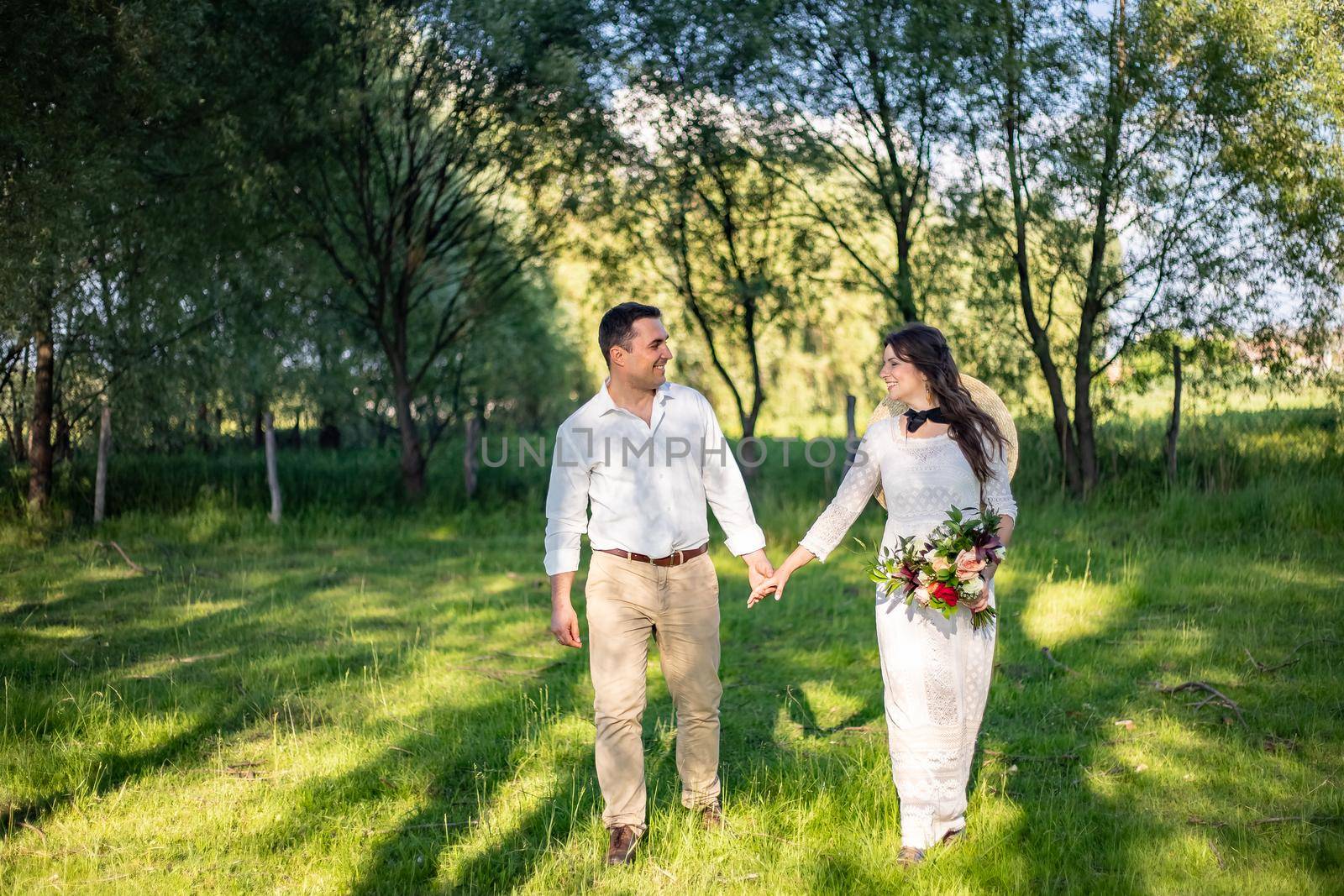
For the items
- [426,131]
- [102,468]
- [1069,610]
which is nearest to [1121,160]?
[1069,610]

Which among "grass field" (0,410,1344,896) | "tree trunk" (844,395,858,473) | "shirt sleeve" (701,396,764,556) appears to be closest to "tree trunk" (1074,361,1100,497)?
"grass field" (0,410,1344,896)

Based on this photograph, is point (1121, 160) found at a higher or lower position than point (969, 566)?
higher

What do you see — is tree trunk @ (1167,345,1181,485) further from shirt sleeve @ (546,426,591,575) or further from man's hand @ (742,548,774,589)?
shirt sleeve @ (546,426,591,575)

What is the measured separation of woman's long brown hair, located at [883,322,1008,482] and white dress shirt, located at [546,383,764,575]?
85 centimetres

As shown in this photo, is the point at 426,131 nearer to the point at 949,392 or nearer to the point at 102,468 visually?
the point at 102,468

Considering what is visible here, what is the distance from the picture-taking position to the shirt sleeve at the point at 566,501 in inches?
176

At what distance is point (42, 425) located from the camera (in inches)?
552

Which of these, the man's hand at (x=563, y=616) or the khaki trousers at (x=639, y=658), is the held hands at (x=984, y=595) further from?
the man's hand at (x=563, y=616)

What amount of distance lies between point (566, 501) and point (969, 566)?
5.39 ft

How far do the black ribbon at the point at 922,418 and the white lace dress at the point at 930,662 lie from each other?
0.05 m

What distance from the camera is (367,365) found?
24031 mm

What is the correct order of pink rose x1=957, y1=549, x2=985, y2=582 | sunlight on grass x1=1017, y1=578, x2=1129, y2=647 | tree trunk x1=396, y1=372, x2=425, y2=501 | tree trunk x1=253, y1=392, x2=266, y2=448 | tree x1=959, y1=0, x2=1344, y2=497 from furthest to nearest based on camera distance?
1. tree trunk x1=253, y1=392, x2=266, y2=448
2. tree trunk x1=396, y1=372, x2=425, y2=501
3. tree x1=959, y1=0, x2=1344, y2=497
4. sunlight on grass x1=1017, y1=578, x2=1129, y2=647
5. pink rose x1=957, y1=549, x2=985, y2=582

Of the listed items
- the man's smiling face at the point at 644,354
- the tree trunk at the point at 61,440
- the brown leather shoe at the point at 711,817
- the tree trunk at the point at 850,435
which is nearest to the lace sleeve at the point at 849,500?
the man's smiling face at the point at 644,354

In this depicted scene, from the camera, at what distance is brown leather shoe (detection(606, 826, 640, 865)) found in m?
4.30
